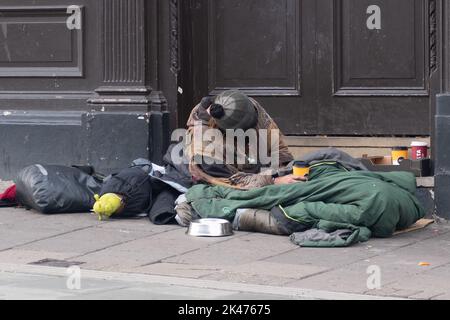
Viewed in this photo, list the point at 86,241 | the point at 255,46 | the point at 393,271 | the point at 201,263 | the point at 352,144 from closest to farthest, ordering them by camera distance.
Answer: the point at 393,271 < the point at 201,263 < the point at 86,241 < the point at 352,144 < the point at 255,46

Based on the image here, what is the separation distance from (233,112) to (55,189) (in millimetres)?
1629

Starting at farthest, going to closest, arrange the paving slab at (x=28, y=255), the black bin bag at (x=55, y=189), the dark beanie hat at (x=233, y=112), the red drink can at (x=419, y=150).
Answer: the red drink can at (x=419, y=150) → the black bin bag at (x=55, y=189) → the dark beanie hat at (x=233, y=112) → the paving slab at (x=28, y=255)

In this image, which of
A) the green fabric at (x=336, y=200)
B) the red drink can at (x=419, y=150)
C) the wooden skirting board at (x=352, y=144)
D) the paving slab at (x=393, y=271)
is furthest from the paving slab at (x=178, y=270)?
the wooden skirting board at (x=352, y=144)

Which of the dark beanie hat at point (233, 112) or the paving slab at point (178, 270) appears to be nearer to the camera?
the paving slab at point (178, 270)

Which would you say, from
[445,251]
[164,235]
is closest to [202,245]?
[164,235]

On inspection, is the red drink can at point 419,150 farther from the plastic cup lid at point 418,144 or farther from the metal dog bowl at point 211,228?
the metal dog bowl at point 211,228

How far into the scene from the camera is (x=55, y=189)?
9766mm

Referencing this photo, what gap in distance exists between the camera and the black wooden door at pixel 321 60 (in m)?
10.1

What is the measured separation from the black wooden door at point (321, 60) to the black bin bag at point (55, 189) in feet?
4.53
